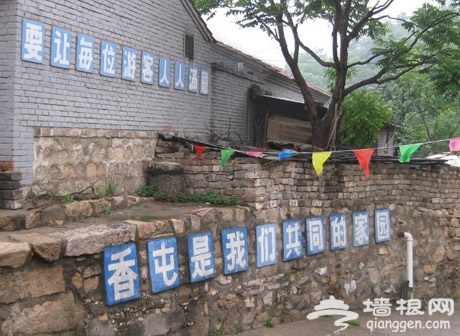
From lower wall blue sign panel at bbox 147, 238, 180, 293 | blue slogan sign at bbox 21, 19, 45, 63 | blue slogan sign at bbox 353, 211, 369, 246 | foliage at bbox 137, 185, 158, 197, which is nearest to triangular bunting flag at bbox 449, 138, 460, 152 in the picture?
blue slogan sign at bbox 353, 211, 369, 246

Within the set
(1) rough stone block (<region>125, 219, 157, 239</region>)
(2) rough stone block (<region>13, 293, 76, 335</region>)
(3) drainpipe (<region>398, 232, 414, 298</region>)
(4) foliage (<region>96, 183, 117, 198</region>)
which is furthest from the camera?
(3) drainpipe (<region>398, 232, 414, 298</region>)

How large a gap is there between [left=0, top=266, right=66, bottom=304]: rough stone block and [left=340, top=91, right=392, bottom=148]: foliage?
27.4 feet

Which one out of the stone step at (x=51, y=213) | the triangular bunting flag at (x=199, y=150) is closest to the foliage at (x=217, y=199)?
the triangular bunting flag at (x=199, y=150)

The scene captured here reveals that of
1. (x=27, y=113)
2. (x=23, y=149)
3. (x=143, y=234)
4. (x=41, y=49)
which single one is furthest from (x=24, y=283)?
(x=41, y=49)

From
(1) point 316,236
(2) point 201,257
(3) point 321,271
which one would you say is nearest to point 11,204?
(2) point 201,257

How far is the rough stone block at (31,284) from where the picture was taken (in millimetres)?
4289

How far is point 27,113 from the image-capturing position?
19.5 feet

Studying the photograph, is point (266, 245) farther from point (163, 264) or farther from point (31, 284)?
point (31, 284)

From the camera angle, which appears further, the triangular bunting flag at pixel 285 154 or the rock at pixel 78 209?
the triangular bunting flag at pixel 285 154

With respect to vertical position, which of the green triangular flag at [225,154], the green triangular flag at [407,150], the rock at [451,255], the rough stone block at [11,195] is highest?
the green triangular flag at [407,150]

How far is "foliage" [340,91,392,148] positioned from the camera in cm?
1113

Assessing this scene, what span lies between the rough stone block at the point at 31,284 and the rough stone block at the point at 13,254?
11 cm

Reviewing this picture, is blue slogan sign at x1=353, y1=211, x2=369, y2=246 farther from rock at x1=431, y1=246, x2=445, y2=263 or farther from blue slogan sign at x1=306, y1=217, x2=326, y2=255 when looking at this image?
rock at x1=431, y1=246, x2=445, y2=263

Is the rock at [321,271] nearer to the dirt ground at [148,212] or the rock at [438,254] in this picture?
the dirt ground at [148,212]
